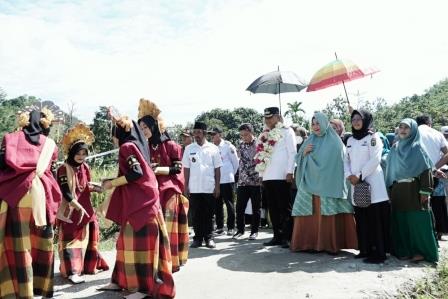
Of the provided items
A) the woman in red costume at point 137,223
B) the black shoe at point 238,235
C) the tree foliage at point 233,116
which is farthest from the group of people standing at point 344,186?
the tree foliage at point 233,116

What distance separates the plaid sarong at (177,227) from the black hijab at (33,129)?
65.9 inches

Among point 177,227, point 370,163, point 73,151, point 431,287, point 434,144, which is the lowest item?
point 431,287

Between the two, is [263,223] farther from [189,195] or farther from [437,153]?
[437,153]

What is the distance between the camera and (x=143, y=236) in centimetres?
439

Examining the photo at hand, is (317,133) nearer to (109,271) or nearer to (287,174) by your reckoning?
(287,174)

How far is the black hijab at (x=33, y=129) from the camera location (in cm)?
454

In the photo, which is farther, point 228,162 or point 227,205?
point 228,162

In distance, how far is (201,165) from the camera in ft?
23.6

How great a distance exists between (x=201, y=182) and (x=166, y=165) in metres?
1.66

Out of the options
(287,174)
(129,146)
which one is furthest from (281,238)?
(129,146)

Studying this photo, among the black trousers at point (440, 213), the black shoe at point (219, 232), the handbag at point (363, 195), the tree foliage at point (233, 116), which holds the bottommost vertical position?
the black shoe at point (219, 232)

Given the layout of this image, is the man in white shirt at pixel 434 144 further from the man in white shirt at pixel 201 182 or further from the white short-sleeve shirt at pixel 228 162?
the white short-sleeve shirt at pixel 228 162

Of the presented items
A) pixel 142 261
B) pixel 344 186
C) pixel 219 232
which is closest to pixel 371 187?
pixel 344 186

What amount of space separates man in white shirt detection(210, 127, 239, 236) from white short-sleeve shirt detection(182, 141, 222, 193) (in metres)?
1.37
